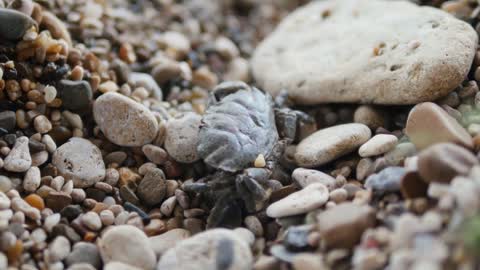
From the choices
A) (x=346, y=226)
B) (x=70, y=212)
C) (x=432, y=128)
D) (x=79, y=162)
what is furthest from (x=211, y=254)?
(x=432, y=128)

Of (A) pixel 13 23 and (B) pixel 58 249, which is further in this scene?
(A) pixel 13 23

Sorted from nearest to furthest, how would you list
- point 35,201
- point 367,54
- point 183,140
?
point 35,201 < point 183,140 < point 367,54

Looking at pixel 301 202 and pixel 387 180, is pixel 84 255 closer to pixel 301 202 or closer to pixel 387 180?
pixel 301 202

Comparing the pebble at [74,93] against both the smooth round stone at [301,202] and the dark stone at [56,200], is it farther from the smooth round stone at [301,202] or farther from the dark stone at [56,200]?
the smooth round stone at [301,202]

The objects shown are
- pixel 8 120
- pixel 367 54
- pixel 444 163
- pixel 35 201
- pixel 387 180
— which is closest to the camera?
pixel 444 163

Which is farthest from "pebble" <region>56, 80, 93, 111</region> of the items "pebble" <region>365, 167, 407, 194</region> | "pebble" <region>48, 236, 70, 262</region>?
"pebble" <region>365, 167, 407, 194</region>

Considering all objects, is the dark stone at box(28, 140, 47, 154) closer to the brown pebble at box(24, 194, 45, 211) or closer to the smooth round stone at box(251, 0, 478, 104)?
the brown pebble at box(24, 194, 45, 211)

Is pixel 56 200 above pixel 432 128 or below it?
below
